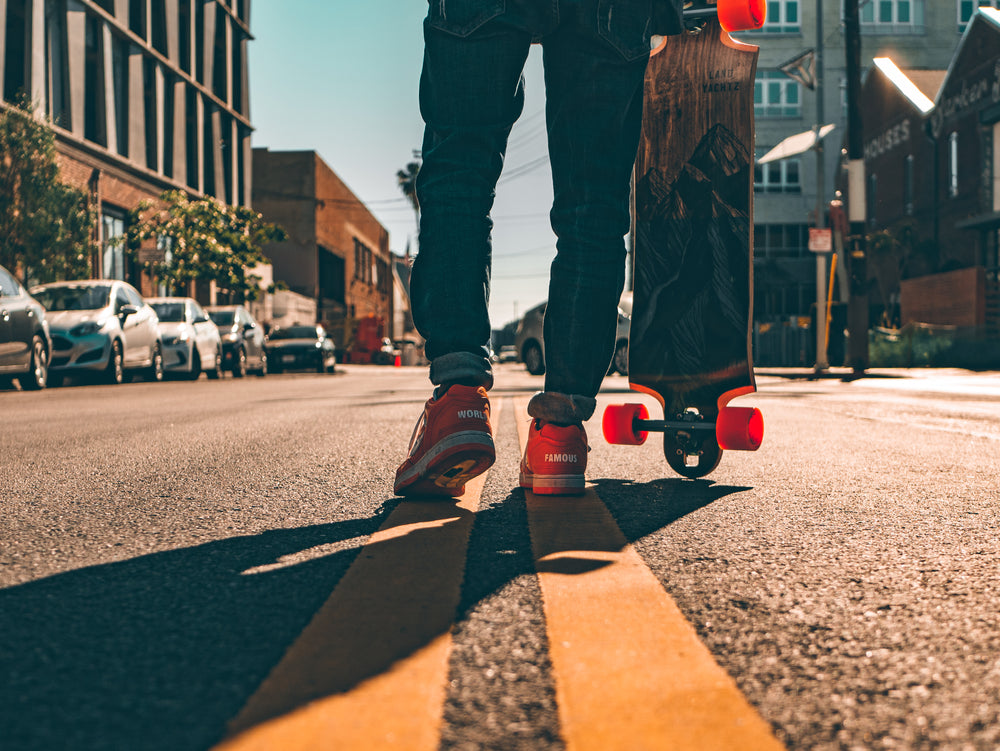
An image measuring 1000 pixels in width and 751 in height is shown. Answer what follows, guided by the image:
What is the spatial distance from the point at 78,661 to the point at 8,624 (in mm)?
232

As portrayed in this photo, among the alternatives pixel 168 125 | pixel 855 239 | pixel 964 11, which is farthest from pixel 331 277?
pixel 855 239

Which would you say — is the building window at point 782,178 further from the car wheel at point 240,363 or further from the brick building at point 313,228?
the car wheel at point 240,363

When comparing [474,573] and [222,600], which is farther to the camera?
[474,573]

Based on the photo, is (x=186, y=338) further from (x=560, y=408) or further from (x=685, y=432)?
(x=560, y=408)

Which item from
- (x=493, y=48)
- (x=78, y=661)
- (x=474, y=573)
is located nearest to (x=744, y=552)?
(x=474, y=573)

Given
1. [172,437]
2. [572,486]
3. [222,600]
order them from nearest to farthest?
1. [222,600]
2. [572,486]
3. [172,437]

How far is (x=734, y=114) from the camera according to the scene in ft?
10.9

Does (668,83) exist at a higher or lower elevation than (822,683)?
higher

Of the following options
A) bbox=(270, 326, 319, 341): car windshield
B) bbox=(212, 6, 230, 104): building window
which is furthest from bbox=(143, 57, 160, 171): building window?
bbox=(270, 326, 319, 341): car windshield

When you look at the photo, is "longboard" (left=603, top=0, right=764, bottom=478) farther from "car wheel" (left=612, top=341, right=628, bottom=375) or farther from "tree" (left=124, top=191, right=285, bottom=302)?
"tree" (left=124, top=191, right=285, bottom=302)

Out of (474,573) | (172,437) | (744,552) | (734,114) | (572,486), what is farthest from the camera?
(172,437)

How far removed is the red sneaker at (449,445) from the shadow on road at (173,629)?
29 centimetres

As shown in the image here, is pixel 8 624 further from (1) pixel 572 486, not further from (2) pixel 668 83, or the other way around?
(2) pixel 668 83

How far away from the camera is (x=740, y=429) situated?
117 inches
